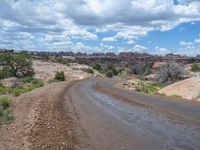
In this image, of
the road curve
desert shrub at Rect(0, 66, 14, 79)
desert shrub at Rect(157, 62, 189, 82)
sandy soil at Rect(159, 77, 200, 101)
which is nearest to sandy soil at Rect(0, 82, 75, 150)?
the road curve

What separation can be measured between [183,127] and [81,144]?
16.1ft

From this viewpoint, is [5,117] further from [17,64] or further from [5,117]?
[17,64]

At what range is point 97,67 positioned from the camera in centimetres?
15625

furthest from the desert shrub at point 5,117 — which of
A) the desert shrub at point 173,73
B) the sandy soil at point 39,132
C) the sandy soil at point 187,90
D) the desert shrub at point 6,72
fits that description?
the desert shrub at point 6,72

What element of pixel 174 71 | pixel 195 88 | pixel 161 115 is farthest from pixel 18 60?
pixel 161 115

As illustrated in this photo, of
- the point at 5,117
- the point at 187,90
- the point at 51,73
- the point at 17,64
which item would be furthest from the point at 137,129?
the point at 51,73

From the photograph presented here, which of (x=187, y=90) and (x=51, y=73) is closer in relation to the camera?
(x=187, y=90)

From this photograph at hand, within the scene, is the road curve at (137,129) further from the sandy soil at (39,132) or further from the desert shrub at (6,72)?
the desert shrub at (6,72)

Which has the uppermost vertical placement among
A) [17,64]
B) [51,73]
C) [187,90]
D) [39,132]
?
[39,132]

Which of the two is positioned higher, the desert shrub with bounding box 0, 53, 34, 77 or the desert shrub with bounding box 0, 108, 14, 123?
the desert shrub with bounding box 0, 108, 14, 123

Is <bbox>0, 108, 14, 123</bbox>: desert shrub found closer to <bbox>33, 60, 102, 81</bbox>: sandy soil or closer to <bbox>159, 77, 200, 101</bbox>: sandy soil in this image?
<bbox>159, 77, 200, 101</bbox>: sandy soil

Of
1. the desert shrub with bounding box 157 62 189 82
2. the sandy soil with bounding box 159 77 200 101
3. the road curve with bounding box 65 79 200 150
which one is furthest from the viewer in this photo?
the desert shrub with bounding box 157 62 189 82

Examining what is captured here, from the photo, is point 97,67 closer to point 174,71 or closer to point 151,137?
point 174,71

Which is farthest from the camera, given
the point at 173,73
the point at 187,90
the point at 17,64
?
the point at 17,64
